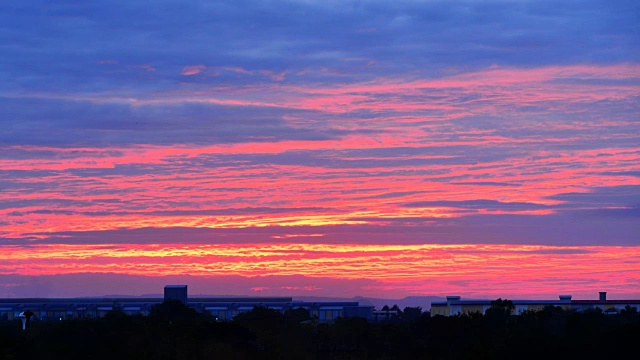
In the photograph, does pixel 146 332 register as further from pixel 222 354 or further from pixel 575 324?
pixel 575 324

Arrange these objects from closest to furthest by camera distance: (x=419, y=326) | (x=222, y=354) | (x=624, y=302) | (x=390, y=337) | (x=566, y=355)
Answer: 1. (x=566, y=355)
2. (x=222, y=354)
3. (x=390, y=337)
4. (x=419, y=326)
5. (x=624, y=302)

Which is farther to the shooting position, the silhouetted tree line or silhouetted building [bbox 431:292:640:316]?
silhouetted building [bbox 431:292:640:316]

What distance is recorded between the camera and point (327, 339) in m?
117

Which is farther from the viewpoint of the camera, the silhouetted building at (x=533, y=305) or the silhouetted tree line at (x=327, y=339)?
the silhouetted building at (x=533, y=305)

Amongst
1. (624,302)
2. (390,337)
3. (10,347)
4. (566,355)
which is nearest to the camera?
(10,347)

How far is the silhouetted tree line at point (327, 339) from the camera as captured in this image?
8656 centimetres

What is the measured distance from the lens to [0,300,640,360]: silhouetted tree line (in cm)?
8656

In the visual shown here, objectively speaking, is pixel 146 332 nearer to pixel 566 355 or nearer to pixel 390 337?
pixel 390 337

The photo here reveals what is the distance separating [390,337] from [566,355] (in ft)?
102

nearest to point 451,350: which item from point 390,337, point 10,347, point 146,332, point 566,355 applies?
point 390,337

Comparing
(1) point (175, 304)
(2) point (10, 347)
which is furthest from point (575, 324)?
(1) point (175, 304)

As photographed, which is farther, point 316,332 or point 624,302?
point 624,302

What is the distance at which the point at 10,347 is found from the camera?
80.0 metres

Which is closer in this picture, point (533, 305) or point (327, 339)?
point (327, 339)
